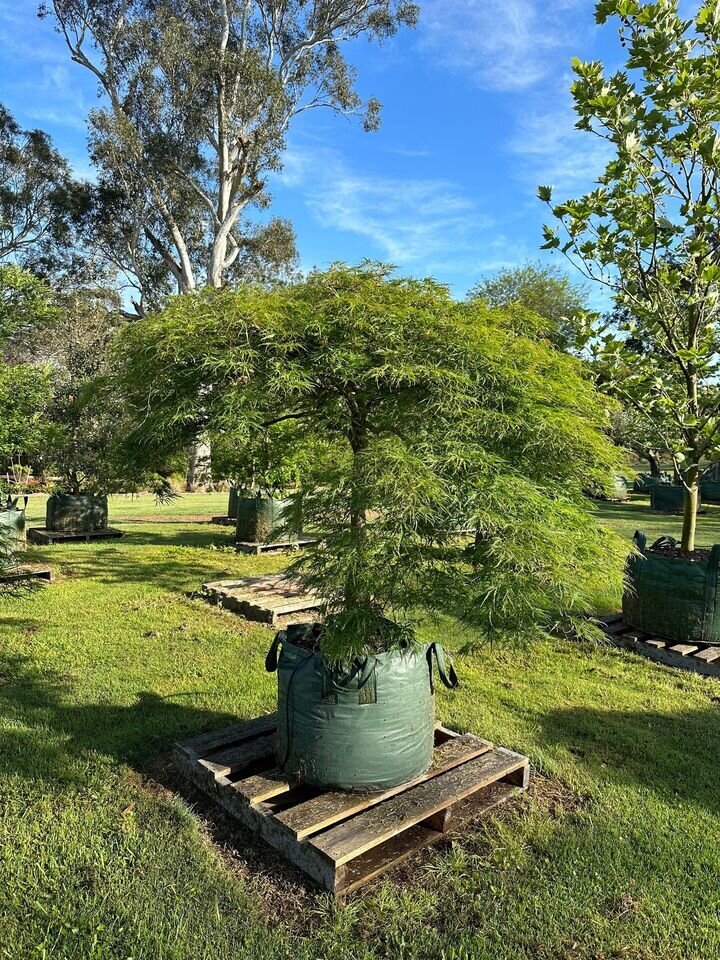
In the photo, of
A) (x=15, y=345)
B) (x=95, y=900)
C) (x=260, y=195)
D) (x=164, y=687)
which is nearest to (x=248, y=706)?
(x=164, y=687)

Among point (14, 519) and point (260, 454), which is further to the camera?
point (14, 519)

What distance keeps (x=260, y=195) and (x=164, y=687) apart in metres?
25.2

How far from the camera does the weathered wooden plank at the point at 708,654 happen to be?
5227mm

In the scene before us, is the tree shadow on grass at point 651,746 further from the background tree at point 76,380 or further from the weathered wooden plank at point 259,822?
the background tree at point 76,380

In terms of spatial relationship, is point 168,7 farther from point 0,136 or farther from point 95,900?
point 95,900

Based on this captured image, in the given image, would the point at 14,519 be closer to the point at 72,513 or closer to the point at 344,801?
the point at 72,513

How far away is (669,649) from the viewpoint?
17.9 feet

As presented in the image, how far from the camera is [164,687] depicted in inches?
182

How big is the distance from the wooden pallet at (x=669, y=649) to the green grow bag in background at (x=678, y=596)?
7 cm

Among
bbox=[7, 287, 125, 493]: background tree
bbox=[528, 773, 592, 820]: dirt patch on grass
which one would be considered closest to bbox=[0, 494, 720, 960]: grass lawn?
bbox=[528, 773, 592, 820]: dirt patch on grass

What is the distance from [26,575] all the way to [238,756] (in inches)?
231

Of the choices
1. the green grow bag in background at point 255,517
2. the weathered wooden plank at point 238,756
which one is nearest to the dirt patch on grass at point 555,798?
the weathered wooden plank at point 238,756

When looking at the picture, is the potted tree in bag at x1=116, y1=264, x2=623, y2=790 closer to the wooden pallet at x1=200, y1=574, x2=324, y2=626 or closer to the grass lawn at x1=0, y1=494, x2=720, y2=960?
the grass lawn at x1=0, y1=494, x2=720, y2=960

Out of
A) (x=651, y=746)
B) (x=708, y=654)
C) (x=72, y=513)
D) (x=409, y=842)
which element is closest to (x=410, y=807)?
(x=409, y=842)
